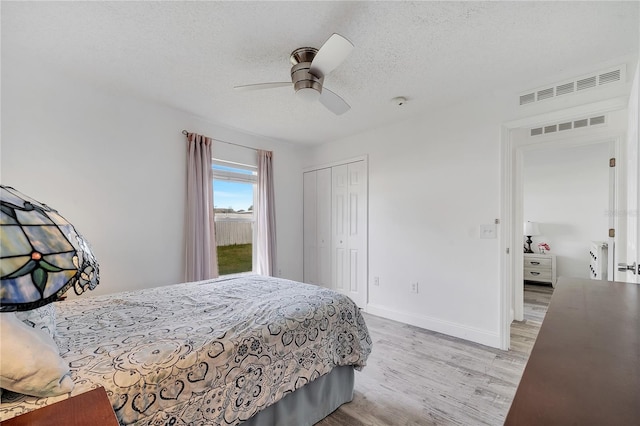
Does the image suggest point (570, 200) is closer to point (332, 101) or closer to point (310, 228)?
point (310, 228)

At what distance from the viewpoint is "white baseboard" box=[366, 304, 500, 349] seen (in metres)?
2.68

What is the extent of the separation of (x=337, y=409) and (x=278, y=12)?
8.32ft

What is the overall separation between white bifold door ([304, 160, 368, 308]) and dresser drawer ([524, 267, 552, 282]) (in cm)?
331

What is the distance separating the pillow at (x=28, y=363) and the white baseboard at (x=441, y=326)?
309 centimetres

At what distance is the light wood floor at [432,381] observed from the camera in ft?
5.69

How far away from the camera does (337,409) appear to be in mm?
1810

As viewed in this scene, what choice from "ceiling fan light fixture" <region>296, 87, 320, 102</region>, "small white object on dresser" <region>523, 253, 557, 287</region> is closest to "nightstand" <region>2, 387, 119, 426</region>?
"ceiling fan light fixture" <region>296, 87, 320, 102</region>

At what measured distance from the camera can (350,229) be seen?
157 inches

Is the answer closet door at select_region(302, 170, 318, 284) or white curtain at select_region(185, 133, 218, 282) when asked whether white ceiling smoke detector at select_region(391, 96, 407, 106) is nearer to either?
closet door at select_region(302, 170, 318, 284)

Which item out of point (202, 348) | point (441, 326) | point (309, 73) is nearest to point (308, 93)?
point (309, 73)

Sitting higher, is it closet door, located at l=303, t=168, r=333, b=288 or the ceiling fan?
the ceiling fan

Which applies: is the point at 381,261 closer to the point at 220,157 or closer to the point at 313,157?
the point at 313,157

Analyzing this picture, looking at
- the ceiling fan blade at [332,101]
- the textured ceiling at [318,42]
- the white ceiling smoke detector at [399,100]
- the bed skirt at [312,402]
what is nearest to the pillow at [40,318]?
the bed skirt at [312,402]

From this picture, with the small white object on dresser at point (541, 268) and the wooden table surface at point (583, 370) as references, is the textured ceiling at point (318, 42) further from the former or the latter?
the small white object on dresser at point (541, 268)
